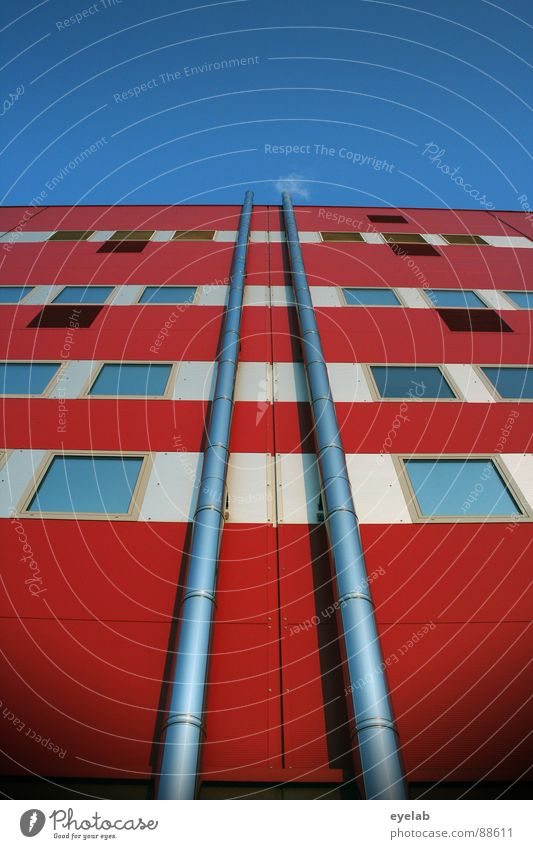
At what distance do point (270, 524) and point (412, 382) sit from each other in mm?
4539

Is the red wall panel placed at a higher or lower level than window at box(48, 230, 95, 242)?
lower

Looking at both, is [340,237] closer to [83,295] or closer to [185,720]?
[83,295]

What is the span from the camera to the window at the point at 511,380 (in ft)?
32.0

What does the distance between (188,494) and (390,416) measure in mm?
3862

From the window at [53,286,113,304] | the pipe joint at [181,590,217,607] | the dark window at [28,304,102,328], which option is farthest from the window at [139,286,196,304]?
the pipe joint at [181,590,217,607]

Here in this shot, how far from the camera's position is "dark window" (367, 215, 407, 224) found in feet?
58.7

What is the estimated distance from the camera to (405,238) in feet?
53.6

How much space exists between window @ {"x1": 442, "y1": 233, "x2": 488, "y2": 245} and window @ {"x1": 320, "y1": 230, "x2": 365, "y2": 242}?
2.84 metres

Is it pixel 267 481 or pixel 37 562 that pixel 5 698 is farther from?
pixel 267 481

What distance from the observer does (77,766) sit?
4.87 meters

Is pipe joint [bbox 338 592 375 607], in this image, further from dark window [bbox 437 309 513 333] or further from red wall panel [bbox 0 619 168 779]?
dark window [bbox 437 309 513 333]

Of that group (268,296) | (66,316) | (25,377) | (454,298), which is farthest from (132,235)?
(454,298)

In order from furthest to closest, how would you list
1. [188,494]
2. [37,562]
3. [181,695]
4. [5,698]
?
[188,494] → [37,562] → [5,698] → [181,695]

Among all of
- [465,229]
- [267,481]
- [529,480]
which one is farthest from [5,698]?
[465,229]
